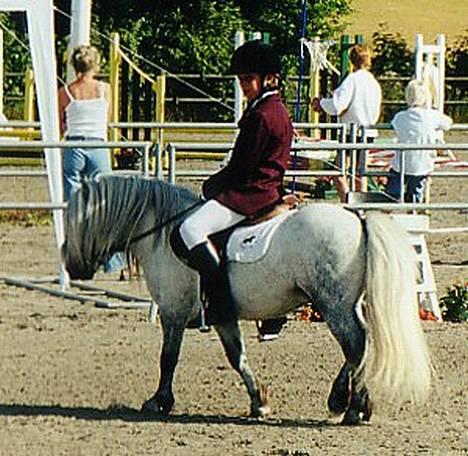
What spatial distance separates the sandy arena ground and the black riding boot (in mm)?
536

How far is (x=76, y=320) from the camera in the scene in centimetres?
1173

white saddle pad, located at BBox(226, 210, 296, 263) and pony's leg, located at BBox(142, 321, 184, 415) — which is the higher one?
white saddle pad, located at BBox(226, 210, 296, 263)

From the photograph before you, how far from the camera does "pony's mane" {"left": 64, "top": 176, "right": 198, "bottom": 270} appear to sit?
859 centimetres

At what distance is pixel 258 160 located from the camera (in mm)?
8367

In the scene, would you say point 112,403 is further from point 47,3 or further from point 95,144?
point 47,3

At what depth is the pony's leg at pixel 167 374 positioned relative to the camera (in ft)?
28.3

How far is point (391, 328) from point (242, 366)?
91 centimetres

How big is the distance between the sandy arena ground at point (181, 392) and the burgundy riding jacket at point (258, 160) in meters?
1.13

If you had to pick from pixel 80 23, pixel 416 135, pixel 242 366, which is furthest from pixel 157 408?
pixel 416 135

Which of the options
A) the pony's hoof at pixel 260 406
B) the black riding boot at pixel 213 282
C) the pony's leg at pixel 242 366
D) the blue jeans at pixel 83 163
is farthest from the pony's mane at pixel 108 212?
the blue jeans at pixel 83 163

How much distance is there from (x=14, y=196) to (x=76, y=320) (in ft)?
26.0

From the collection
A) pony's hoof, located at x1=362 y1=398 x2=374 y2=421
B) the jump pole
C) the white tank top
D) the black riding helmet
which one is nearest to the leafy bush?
the white tank top

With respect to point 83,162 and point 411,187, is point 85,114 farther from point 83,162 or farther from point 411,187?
point 411,187

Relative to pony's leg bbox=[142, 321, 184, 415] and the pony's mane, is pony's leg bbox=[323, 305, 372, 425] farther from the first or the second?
the pony's mane
